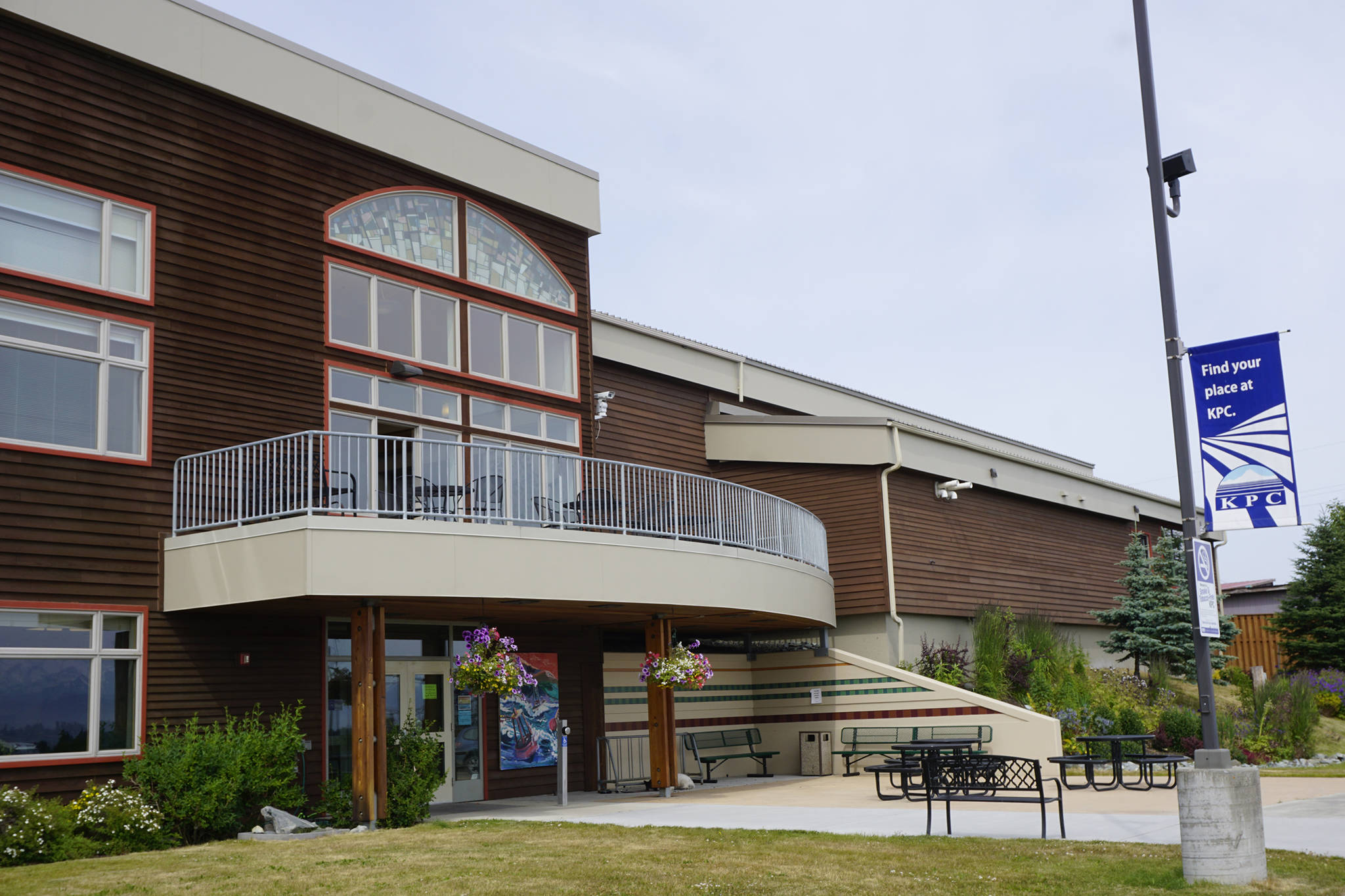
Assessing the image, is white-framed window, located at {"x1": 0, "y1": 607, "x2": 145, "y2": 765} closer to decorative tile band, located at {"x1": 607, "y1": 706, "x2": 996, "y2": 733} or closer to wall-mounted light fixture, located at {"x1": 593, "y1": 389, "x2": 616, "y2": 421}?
decorative tile band, located at {"x1": 607, "y1": 706, "x2": 996, "y2": 733}

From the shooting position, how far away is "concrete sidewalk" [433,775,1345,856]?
12047 mm

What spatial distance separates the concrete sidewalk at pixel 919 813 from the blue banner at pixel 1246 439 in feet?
9.97

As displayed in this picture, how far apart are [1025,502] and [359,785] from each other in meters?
18.3

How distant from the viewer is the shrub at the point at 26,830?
12.1 m

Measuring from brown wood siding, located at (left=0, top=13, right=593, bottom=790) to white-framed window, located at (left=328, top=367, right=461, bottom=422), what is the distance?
0.25 metres

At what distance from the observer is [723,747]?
22.6 meters

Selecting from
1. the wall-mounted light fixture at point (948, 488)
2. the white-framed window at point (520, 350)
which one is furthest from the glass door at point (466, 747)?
the wall-mounted light fixture at point (948, 488)

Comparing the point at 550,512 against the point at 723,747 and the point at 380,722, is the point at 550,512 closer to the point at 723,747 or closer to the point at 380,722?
the point at 380,722

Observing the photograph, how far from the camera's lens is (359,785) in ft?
47.6

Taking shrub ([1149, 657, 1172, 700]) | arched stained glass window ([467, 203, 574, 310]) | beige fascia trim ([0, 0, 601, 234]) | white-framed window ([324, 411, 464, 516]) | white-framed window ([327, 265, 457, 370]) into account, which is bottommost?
shrub ([1149, 657, 1172, 700])

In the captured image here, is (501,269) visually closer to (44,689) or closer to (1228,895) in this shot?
(44,689)

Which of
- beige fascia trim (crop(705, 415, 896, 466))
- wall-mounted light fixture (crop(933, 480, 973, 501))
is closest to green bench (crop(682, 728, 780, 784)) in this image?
beige fascia trim (crop(705, 415, 896, 466))

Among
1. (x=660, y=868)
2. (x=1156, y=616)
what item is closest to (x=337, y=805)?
(x=660, y=868)

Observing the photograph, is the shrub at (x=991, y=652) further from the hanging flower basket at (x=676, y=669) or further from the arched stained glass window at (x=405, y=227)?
the arched stained glass window at (x=405, y=227)
